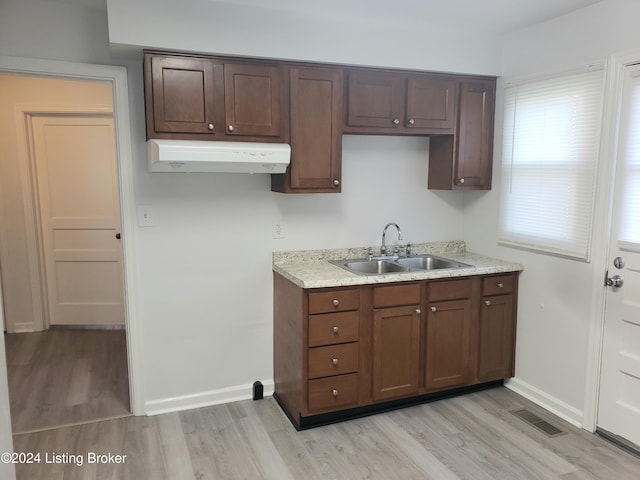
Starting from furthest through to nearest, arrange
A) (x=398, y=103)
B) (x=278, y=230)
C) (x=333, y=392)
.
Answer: (x=278, y=230), (x=398, y=103), (x=333, y=392)

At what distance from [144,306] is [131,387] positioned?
21.0 inches

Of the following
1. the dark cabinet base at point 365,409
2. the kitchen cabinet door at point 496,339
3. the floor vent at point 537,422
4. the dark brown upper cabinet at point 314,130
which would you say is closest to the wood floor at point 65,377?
the dark cabinet base at point 365,409

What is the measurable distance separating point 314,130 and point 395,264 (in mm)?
1094

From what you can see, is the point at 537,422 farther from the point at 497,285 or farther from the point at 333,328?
the point at 333,328

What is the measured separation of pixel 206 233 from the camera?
10.3 ft

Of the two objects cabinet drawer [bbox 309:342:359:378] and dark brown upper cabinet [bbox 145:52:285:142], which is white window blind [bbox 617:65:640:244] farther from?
dark brown upper cabinet [bbox 145:52:285:142]

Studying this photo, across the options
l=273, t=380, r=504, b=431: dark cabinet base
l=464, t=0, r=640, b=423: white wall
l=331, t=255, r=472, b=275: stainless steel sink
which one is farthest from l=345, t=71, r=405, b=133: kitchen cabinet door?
l=273, t=380, r=504, b=431: dark cabinet base

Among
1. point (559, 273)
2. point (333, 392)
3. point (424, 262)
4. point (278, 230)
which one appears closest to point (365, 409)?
point (333, 392)

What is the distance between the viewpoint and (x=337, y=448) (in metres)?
2.75

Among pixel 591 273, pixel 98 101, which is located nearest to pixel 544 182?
pixel 591 273

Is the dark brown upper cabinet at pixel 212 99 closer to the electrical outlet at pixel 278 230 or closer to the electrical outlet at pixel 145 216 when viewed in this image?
the electrical outlet at pixel 145 216

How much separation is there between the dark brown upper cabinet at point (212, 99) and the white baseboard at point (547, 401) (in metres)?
2.37

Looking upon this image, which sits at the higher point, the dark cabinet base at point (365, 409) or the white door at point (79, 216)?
the white door at point (79, 216)

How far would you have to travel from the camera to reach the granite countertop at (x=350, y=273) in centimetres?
286
